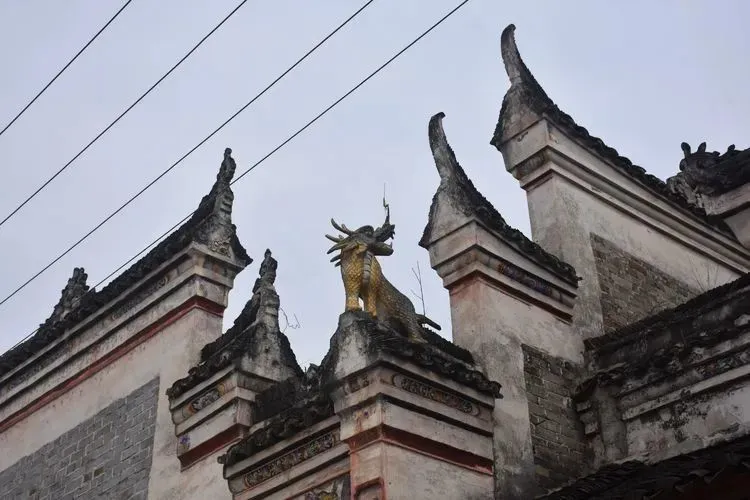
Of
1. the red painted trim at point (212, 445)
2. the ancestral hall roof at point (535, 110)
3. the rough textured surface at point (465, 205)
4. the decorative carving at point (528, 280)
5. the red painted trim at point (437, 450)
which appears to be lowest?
the red painted trim at point (437, 450)

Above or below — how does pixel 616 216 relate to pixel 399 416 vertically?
above

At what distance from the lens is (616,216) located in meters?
12.1

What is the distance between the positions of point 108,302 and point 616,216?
6.47 metres

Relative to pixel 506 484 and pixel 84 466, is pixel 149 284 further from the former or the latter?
pixel 506 484

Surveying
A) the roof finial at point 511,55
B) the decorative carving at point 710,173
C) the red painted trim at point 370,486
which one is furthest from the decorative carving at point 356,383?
the decorative carving at point 710,173

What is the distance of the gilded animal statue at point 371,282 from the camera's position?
30.9ft

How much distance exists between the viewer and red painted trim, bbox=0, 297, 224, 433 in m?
12.0

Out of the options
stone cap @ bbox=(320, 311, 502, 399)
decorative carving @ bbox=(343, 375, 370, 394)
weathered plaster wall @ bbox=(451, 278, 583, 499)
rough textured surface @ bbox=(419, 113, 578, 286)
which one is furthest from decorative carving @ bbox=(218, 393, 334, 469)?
rough textured surface @ bbox=(419, 113, 578, 286)

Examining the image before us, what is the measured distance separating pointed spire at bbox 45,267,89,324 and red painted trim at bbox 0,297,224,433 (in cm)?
130

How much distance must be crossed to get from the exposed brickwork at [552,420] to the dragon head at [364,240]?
1.70 metres

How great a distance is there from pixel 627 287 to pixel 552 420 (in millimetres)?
2564

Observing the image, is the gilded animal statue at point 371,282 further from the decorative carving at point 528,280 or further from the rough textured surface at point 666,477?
the rough textured surface at point 666,477

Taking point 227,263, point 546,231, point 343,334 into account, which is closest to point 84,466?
point 227,263

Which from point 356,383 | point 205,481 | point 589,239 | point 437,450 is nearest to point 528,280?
point 589,239
